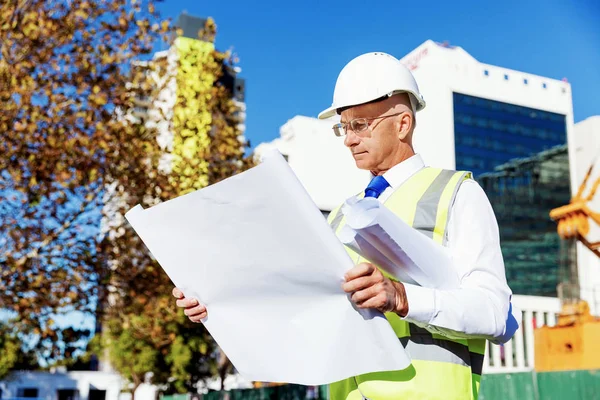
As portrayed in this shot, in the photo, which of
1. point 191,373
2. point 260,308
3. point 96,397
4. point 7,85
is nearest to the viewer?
point 260,308

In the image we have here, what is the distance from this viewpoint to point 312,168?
98.5 m

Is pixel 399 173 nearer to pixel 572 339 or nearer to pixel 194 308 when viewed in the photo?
pixel 194 308

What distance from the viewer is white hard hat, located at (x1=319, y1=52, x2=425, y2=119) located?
239cm

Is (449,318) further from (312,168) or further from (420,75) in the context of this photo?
(420,75)

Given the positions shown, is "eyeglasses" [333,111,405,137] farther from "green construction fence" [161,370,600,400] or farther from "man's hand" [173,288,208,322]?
"green construction fence" [161,370,600,400]

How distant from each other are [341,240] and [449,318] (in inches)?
13.7

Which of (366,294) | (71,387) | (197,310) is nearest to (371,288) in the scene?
(366,294)

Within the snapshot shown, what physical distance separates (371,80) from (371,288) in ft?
2.66

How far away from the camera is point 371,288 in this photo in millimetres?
1856

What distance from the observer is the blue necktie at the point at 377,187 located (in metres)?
2.48

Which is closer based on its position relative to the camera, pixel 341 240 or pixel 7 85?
pixel 341 240

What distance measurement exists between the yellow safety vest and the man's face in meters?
0.20

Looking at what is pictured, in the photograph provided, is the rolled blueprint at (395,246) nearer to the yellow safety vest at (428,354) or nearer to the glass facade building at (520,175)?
the yellow safety vest at (428,354)

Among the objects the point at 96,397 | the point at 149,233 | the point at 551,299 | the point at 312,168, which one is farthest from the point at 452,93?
the point at 149,233
